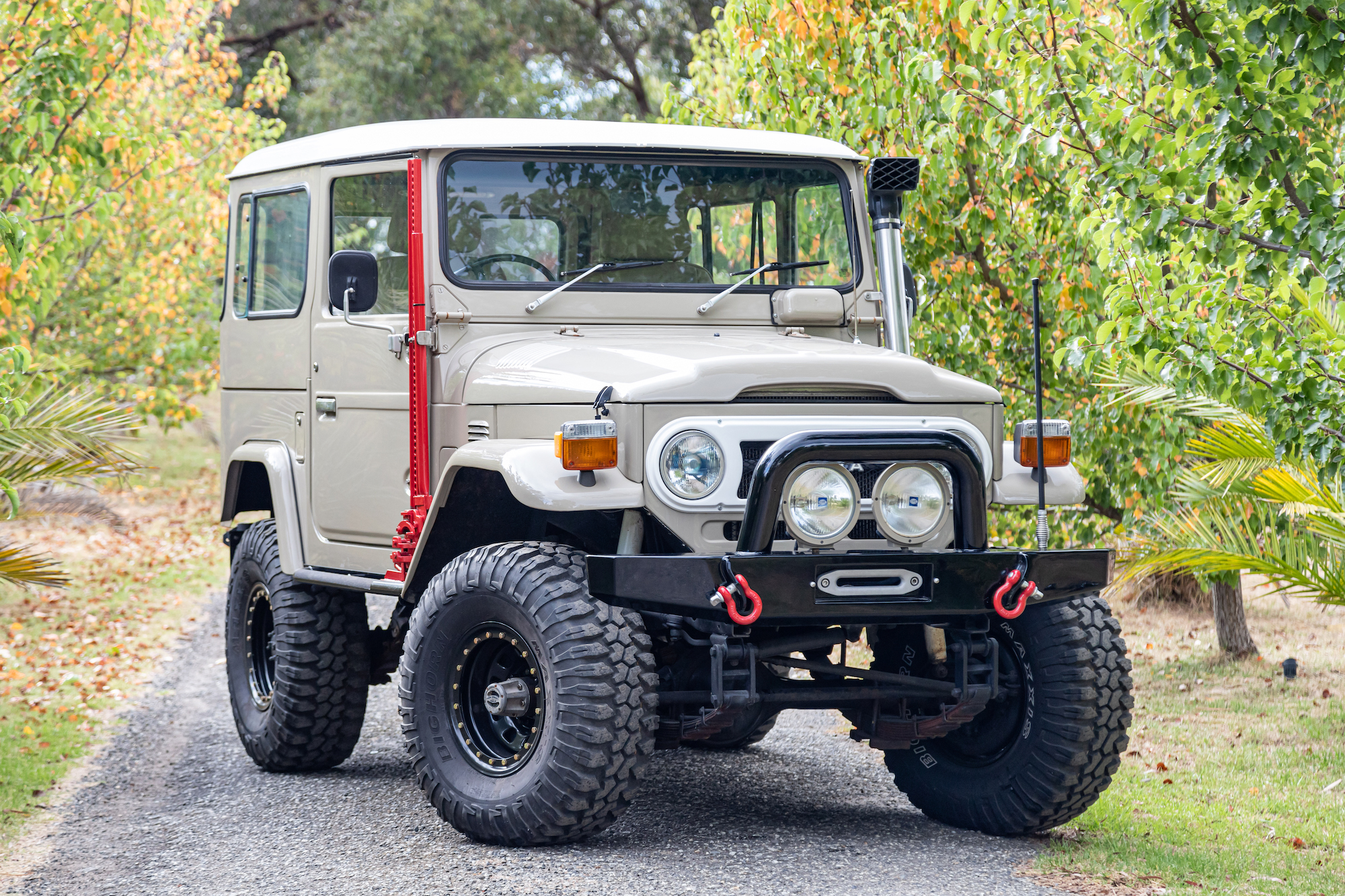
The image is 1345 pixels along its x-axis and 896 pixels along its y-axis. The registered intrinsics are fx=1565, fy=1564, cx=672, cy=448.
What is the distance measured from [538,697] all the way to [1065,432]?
2.08 meters

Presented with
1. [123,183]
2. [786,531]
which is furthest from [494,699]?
[123,183]

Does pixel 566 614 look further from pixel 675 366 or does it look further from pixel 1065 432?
pixel 1065 432

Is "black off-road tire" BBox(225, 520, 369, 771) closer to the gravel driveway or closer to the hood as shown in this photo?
the gravel driveway

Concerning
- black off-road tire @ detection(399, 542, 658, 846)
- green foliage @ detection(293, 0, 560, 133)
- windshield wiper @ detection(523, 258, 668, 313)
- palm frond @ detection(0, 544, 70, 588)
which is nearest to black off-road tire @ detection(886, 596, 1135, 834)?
black off-road tire @ detection(399, 542, 658, 846)

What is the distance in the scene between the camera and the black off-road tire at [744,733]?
5.59 m

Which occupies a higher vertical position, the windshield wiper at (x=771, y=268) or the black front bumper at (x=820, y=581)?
the windshield wiper at (x=771, y=268)

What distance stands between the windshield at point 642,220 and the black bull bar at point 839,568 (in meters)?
1.49

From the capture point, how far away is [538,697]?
5.00m

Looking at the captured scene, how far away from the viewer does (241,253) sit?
7156mm

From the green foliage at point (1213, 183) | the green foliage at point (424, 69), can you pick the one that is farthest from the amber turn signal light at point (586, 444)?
the green foliage at point (424, 69)

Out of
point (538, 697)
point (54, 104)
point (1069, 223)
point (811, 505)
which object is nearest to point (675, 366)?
point (811, 505)

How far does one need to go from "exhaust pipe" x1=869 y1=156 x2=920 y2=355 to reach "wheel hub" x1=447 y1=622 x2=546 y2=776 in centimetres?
194

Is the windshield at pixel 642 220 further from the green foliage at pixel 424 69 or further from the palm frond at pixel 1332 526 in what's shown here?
the green foliage at pixel 424 69

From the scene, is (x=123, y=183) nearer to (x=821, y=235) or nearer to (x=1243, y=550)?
(x=821, y=235)
